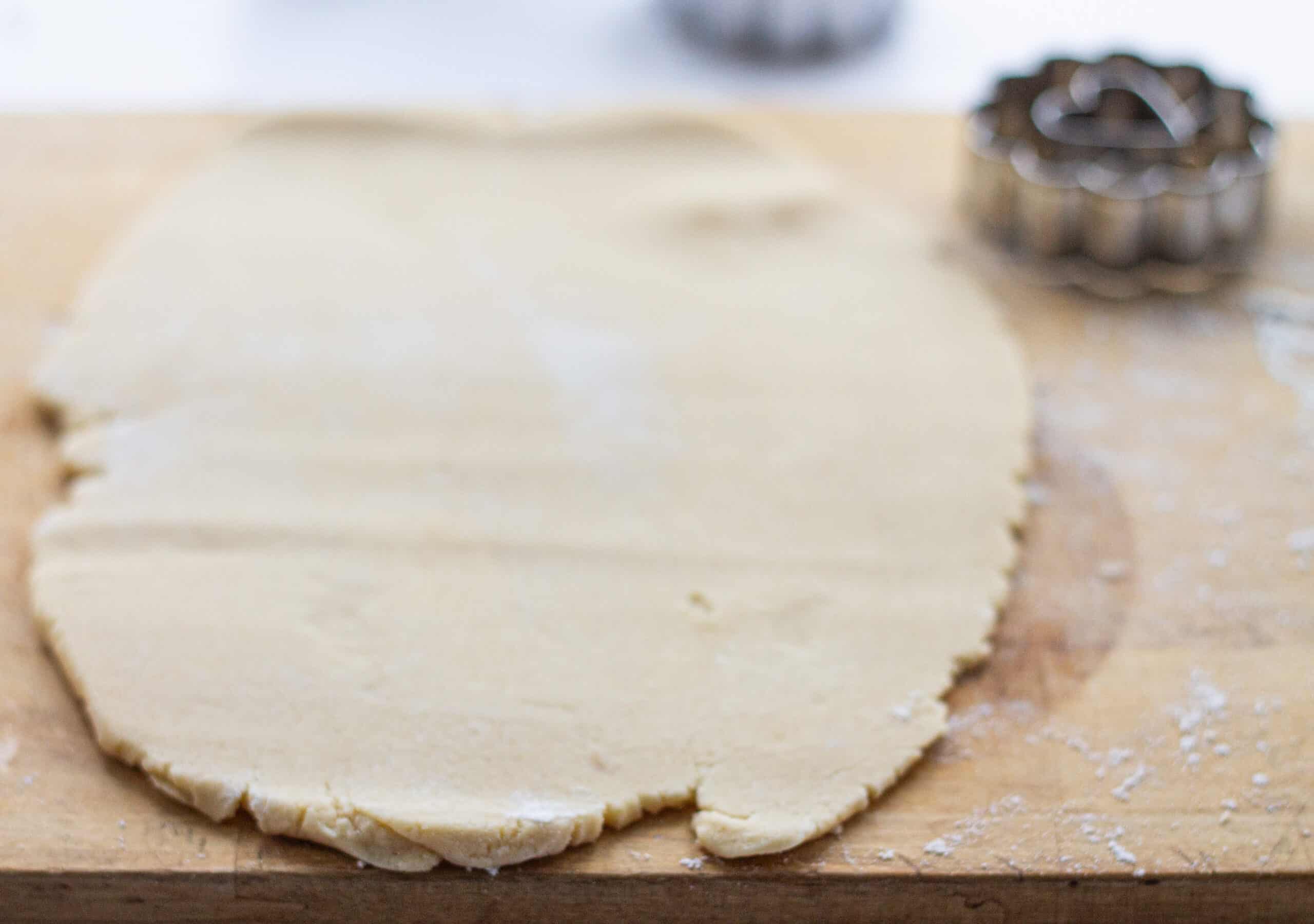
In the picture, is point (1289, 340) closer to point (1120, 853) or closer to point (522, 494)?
point (1120, 853)

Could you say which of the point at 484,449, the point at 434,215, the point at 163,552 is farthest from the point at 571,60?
the point at 163,552

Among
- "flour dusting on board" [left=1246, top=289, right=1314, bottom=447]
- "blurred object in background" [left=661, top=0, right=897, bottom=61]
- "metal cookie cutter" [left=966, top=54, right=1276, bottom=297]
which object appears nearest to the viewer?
"flour dusting on board" [left=1246, top=289, right=1314, bottom=447]

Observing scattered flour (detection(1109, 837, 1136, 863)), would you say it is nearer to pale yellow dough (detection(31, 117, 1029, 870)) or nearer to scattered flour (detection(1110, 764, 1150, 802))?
scattered flour (detection(1110, 764, 1150, 802))

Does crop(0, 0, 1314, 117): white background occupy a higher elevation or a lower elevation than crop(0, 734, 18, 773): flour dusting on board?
higher

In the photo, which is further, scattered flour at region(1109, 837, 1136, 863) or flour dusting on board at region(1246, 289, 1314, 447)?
flour dusting on board at region(1246, 289, 1314, 447)

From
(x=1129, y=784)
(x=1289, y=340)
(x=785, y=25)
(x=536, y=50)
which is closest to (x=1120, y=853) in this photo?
(x=1129, y=784)

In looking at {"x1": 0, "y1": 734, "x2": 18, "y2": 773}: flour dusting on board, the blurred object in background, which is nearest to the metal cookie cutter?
the blurred object in background
